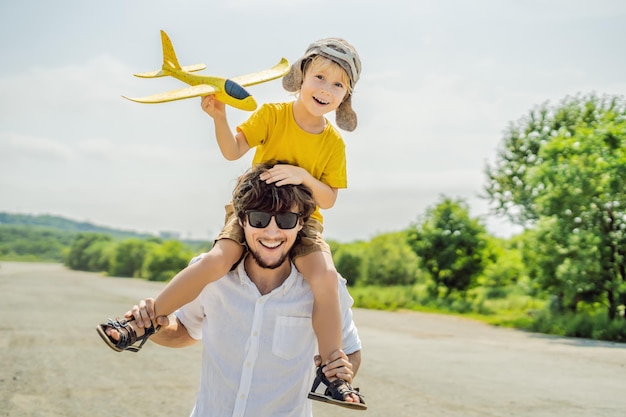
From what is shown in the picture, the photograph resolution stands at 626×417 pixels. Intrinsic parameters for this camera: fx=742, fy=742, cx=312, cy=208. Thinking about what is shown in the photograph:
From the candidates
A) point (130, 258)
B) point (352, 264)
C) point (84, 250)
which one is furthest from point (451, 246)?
point (84, 250)

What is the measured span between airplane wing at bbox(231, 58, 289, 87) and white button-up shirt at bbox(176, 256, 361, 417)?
0.88 m

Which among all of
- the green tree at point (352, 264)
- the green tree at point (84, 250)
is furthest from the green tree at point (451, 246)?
the green tree at point (84, 250)

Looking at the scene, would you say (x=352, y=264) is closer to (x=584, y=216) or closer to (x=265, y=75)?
(x=584, y=216)

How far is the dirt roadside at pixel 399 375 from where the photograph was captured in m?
10.1

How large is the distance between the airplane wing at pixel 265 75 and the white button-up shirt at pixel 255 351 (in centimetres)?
88

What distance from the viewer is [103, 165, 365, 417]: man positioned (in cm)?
319

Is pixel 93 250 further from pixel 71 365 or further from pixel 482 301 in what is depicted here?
pixel 71 365

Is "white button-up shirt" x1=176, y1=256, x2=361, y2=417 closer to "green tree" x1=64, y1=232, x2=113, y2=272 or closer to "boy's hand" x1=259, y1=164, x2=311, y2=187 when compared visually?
"boy's hand" x1=259, y1=164, x2=311, y2=187

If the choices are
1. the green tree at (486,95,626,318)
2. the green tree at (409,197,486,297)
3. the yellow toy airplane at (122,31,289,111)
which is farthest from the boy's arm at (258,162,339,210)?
the green tree at (409,197,486,297)

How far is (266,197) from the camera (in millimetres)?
3340

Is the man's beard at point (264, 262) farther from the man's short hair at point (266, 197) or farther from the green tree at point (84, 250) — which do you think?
the green tree at point (84, 250)

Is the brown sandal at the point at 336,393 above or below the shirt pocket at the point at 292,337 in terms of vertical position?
below

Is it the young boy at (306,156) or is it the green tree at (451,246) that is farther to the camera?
the green tree at (451,246)

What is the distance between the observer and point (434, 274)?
27.6m
